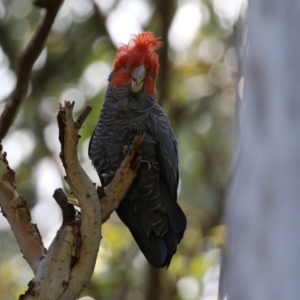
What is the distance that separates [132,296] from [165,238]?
7.57ft

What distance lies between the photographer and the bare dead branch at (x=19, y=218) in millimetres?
Result: 2668

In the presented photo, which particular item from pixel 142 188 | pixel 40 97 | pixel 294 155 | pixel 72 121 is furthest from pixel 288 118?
pixel 40 97

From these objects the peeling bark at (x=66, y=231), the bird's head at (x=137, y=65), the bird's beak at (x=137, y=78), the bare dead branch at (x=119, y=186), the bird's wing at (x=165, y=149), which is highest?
the bird's head at (x=137, y=65)

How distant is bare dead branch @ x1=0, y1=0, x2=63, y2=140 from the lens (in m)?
3.42

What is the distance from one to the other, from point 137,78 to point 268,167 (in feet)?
8.69

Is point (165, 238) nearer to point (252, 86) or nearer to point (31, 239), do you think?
point (31, 239)

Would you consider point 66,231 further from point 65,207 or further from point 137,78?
point 137,78

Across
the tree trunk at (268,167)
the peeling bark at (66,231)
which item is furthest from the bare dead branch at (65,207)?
the tree trunk at (268,167)

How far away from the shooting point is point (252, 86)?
0.95 meters

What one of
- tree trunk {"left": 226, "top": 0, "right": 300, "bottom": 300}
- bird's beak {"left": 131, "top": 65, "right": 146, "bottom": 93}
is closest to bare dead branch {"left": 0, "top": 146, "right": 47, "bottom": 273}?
bird's beak {"left": 131, "top": 65, "right": 146, "bottom": 93}

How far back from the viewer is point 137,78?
11.6 ft

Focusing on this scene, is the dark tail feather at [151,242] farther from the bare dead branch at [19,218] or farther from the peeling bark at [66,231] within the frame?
the bare dead branch at [19,218]

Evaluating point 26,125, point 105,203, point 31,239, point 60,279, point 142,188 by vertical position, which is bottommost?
point 60,279

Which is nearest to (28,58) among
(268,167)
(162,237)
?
(162,237)
